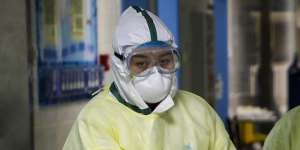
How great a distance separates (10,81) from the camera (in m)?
2.31

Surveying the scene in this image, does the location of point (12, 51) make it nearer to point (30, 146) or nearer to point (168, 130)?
point (30, 146)

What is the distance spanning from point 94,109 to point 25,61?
1.99ft

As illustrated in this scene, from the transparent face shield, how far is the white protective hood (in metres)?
0.02

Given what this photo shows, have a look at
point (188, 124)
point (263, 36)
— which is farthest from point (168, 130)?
point (263, 36)

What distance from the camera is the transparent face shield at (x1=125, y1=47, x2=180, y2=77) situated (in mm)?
1872

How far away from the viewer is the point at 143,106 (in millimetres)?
1908

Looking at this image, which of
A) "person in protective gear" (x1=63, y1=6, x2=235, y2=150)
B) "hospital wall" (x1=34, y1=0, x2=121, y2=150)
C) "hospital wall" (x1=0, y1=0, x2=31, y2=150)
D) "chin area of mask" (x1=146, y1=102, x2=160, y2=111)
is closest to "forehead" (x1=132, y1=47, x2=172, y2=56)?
"person in protective gear" (x1=63, y1=6, x2=235, y2=150)

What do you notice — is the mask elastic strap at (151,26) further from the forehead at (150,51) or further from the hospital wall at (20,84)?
the hospital wall at (20,84)

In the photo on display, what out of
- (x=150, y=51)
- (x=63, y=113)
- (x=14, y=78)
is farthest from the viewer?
(x=63, y=113)

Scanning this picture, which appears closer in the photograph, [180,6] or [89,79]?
[89,79]

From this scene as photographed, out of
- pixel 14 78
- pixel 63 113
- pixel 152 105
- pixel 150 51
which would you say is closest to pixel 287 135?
pixel 152 105

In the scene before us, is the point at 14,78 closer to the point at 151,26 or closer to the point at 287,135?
the point at 151,26

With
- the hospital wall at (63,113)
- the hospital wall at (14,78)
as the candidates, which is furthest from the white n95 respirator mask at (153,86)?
the hospital wall at (63,113)

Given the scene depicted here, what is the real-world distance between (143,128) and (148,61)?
208mm
